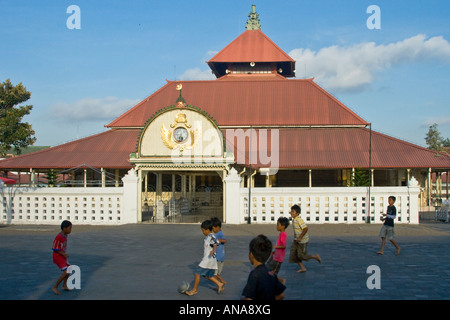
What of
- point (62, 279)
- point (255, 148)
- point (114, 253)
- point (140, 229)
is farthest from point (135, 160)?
point (62, 279)

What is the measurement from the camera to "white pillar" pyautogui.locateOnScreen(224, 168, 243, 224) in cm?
2139

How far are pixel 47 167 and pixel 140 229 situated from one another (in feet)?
50.1

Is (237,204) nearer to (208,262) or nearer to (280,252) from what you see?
(280,252)

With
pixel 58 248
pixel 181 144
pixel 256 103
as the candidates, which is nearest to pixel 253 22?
pixel 256 103

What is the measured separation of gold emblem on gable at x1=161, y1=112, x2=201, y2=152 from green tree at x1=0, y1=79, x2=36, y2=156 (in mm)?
16448

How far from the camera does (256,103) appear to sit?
37.5m

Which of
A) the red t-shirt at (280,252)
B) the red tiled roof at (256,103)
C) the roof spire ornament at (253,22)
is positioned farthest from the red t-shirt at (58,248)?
the roof spire ornament at (253,22)

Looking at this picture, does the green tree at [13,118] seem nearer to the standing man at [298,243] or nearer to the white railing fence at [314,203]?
the white railing fence at [314,203]

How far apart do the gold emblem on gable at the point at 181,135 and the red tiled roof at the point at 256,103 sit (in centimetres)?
1282

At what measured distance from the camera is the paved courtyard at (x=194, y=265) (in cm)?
885

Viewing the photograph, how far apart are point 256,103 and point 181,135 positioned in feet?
49.9

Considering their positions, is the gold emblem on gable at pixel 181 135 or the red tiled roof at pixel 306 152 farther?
the red tiled roof at pixel 306 152

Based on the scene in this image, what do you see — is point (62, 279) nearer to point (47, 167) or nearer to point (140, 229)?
point (140, 229)

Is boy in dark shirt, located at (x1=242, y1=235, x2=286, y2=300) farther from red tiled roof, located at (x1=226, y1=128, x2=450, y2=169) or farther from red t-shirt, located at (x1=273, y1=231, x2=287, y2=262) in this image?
red tiled roof, located at (x1=226, y1=128, x2=450, y2=169)
